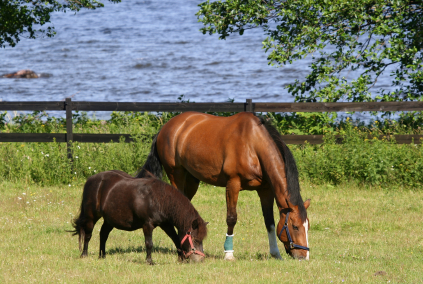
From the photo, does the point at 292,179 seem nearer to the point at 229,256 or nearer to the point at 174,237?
the point at 229,256

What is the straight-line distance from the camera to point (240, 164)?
6.31 metres

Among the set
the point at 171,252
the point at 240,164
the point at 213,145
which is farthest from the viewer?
the point at 171,252

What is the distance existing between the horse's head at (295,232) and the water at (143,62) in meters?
17.8

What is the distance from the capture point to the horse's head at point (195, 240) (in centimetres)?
577

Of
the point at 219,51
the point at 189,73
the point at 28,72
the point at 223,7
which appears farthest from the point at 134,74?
the point at 223,7

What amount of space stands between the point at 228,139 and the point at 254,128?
15.2 inches

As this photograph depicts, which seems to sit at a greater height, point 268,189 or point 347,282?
point 268,189

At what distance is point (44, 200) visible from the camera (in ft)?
32.3

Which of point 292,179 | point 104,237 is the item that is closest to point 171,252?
point 104,237

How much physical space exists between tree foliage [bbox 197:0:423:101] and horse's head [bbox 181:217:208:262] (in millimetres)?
7592

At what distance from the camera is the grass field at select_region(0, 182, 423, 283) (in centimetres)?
547

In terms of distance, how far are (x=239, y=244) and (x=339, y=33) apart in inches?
294

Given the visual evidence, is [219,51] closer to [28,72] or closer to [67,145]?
[28,72]

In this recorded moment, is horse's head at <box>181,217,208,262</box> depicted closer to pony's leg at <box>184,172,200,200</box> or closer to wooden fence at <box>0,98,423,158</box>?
pony's leg at <box>184,172,200,200</box>
